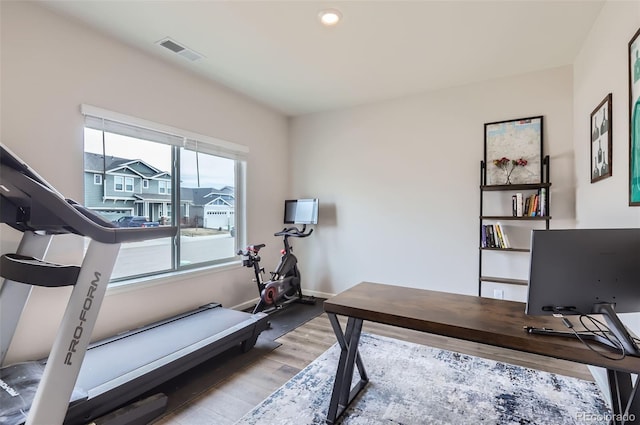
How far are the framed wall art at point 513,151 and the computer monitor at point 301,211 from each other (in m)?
2.17

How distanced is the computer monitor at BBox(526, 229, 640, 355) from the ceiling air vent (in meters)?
3.06

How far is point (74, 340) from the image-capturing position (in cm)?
120

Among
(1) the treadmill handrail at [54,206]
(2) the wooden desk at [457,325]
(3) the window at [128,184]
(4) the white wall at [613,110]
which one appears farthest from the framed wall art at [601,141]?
(3) the window at [128,184]

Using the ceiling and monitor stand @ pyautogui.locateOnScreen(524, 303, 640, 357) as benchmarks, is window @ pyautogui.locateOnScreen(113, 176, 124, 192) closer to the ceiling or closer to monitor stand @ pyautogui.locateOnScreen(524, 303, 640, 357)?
the ceiling

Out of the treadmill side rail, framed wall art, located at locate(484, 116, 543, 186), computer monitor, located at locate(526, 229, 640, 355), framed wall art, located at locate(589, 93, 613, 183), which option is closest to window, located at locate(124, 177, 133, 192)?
the treadmill side rail

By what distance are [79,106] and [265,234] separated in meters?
2.52

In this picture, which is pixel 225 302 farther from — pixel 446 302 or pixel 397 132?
pixel 397 132

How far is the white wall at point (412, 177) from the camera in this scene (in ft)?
10.3

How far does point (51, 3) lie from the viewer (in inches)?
84.2

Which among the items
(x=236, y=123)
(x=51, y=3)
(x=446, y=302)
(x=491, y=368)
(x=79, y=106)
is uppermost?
(x=51, y=3)

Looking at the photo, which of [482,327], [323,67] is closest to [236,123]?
[323,67]

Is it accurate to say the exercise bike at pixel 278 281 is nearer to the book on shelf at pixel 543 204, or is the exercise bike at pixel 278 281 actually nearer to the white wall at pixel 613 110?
the book on shelf at pixel 543 204

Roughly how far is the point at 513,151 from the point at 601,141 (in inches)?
40.6

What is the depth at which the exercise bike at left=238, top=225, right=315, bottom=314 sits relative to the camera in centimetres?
348
